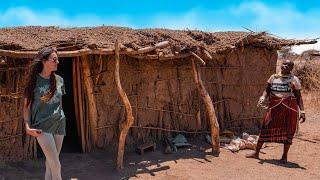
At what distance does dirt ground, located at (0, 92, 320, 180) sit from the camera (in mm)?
7223

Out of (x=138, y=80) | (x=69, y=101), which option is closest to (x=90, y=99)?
(x=138, y=80)

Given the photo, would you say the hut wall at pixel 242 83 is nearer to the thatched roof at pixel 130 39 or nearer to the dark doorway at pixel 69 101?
the thatched roof at pixel 130 39

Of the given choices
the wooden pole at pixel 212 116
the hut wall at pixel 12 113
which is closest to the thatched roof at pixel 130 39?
the hut wall at pixel 12 113

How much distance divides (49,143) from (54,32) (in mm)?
4280

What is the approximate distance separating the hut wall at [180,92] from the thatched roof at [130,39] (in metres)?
0.39

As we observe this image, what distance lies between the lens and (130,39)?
8477 mm

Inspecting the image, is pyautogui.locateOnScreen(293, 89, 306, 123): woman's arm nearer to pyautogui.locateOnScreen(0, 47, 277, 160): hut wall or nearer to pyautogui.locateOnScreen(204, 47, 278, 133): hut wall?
pyautogui.locateOnScreen(0, 47, 277, 160): hut wall

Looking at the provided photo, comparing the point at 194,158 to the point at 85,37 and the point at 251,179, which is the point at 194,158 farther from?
the point at 85,37

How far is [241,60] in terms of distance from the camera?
34.6ft

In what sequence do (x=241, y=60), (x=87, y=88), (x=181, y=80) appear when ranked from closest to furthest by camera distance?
(x=87, y=88) → (x=181, y=80) → (x=241, y=60)

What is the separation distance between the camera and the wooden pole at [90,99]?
796cm

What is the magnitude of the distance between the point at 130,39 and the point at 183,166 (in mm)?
2459

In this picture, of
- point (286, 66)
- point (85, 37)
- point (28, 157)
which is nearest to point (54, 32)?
point (85, 37)

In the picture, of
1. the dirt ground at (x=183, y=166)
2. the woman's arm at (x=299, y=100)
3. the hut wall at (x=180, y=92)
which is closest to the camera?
the dirt ground at (x=183, y=166)
